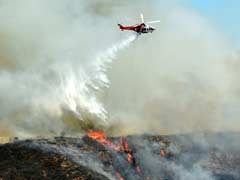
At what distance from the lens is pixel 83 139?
93000 millimetres

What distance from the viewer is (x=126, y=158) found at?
90.9m

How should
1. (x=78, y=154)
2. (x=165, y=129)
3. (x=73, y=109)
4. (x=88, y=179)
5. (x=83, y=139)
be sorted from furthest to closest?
(x=165, y=129) < (x=73, y=109) < (x=83, y=139) < (x=78, y=154) < (x=88, y=179)

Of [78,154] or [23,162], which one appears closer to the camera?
[23,162]

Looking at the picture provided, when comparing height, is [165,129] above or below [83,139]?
above

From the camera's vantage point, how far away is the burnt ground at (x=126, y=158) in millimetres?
76188

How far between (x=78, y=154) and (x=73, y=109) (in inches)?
1073

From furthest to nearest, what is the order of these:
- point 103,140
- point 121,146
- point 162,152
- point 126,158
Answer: point 162,152 < point 103,140 < point 121,146 < point 126,158

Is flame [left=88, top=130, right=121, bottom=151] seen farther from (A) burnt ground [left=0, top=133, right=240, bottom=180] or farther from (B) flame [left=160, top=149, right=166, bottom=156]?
(B) flame [left=160, top=149, right=166, bottom=156]

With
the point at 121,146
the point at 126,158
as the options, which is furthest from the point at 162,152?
the point at 126,158

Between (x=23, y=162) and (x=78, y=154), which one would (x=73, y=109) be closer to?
(x=78, y=154)

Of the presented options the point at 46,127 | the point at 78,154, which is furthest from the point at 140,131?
the point at 78,154

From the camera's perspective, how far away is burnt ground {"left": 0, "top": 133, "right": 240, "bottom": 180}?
76188 mm

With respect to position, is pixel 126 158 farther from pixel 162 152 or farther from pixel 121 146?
pixel 162 152

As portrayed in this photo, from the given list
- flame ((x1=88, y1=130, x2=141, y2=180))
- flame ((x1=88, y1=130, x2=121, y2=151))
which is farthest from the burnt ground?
flame ((x1=88, y1=130, x2=121, y2=151))
